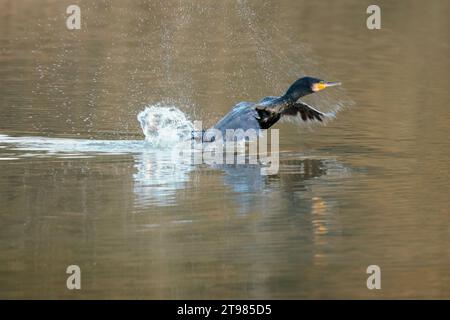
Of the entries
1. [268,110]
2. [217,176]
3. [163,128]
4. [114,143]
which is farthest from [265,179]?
[163,128]

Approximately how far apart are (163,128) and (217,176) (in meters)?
2.52

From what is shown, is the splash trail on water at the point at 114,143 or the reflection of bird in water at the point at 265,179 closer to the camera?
the reflection of bird in water at the point at 265,179

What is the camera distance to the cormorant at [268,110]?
46.9 feet

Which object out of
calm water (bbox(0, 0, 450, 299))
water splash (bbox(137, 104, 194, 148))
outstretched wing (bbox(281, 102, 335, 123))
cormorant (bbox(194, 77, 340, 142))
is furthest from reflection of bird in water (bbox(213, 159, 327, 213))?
water splash (bbox(137, 104, 194, 148))

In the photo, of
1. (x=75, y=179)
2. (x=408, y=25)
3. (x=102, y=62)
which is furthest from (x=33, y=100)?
(x=408, y=25)

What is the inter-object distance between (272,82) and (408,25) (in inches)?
298

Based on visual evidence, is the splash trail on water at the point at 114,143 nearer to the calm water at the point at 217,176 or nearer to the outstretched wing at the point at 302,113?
the calm water at the point at 217,176

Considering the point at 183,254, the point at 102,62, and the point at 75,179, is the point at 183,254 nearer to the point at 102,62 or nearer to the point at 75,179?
the point at 75,179

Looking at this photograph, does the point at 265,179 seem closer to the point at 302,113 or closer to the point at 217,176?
the point at 217,176

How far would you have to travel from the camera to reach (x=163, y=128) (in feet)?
49.0

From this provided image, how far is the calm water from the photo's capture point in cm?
905

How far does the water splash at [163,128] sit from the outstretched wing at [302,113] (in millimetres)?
1229

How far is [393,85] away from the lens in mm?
19891

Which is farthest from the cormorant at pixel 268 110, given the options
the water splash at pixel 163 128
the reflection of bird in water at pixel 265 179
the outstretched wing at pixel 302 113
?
the reflection of bird in water at pixel 265 179
